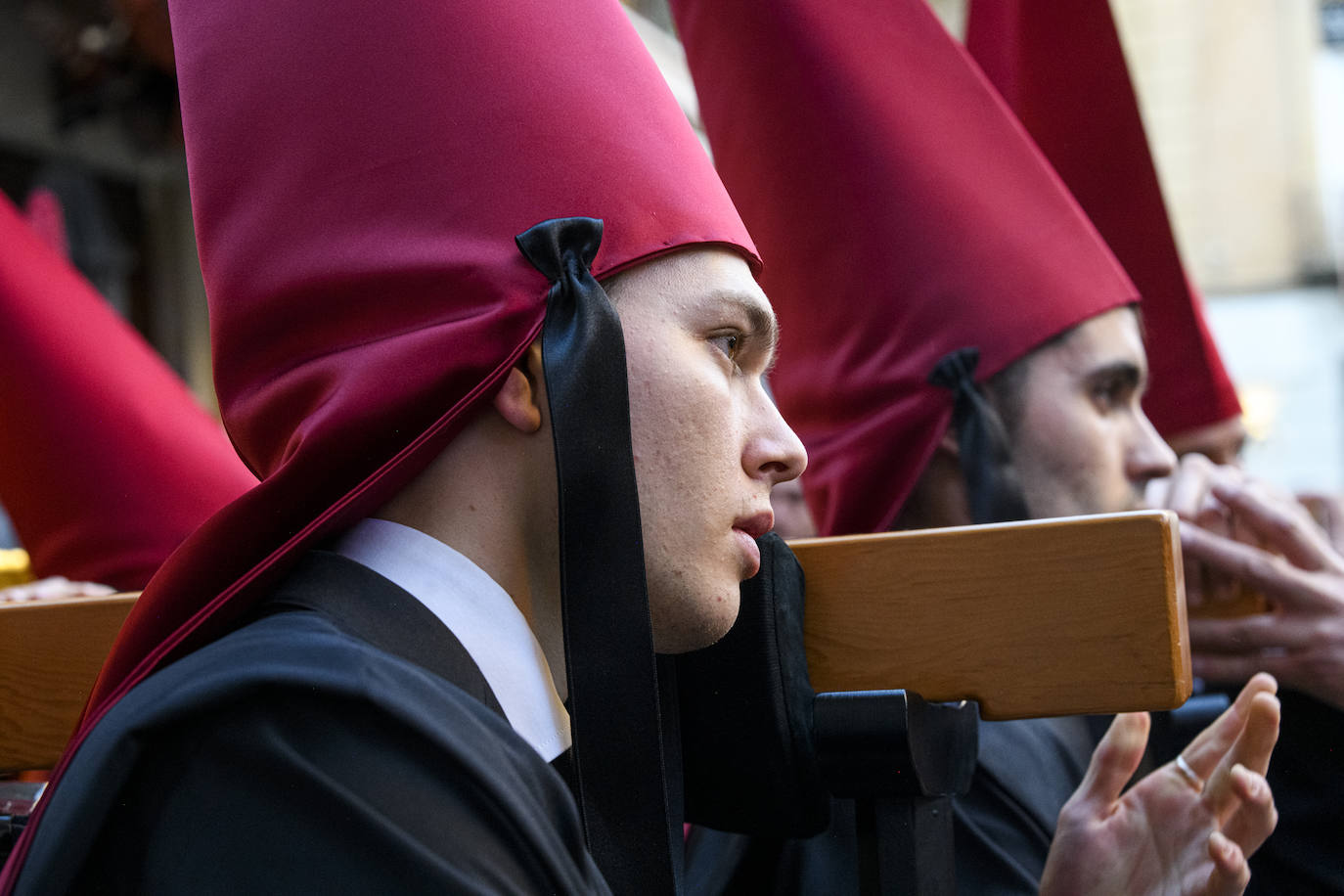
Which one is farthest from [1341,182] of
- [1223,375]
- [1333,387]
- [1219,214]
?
[1223,375]

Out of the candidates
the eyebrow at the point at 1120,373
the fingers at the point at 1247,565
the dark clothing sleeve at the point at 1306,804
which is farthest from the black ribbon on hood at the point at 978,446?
the dark clothing sleeve at the point at 1306,804

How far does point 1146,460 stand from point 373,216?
45.3 inches

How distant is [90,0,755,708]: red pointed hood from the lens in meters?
0.96

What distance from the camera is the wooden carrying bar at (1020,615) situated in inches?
38.3

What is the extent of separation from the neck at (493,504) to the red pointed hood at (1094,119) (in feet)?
4.58

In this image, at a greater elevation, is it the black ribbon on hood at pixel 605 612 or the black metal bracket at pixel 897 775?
the black ribbon on hood at pixel 605 612

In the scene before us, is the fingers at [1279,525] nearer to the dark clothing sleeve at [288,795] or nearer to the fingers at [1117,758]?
the fingers at [1117,758]

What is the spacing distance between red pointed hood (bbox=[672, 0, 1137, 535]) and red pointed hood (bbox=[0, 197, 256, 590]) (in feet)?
2.81

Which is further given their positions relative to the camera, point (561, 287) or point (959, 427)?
point (959, 427)

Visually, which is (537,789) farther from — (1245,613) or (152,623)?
(1245,613)

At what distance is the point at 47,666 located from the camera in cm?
123

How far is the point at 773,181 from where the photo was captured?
1703 millimetres

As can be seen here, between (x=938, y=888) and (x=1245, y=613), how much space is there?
2.09ft

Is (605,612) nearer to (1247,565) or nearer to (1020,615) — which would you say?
(1020,615)
